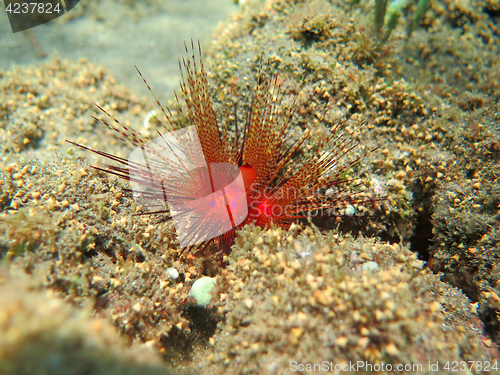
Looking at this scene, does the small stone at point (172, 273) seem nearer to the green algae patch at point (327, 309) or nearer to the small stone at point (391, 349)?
the green algae patch at point (327, 309)

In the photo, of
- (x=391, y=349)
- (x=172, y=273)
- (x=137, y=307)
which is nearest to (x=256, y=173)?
(x=172, y=273)

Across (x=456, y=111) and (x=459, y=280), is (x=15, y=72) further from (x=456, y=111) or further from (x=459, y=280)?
(x=459, y=280)

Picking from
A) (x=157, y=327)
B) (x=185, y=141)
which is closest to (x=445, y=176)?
(x=185, y=141)

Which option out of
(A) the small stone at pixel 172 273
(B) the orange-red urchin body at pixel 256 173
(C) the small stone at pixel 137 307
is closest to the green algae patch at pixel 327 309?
(B) the orange-red urchin body at pixel 256 173

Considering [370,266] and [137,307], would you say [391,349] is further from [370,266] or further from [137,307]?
[137,307]

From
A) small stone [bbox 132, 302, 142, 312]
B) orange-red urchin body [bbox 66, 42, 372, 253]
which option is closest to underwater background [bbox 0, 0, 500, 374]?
small stone [bbox 132, 302, 142, 312]

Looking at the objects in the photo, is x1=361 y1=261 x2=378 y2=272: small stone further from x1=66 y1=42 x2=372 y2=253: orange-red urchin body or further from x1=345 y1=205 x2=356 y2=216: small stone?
x1=345 y1=205 x2=356 y2=216: small stone

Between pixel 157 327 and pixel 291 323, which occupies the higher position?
pixel 291 323

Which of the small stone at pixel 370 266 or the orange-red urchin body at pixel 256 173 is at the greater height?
the orange-red urchin body at pixel 256 173

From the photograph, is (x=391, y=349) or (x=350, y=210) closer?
(x=391, y=349)
